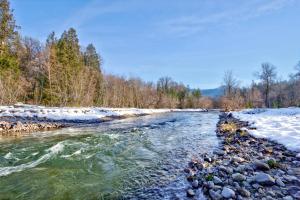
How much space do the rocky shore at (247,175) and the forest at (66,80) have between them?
31902mm

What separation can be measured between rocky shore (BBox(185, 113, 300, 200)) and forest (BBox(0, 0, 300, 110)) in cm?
3190

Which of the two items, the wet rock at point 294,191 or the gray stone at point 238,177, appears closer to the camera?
the wet rock at point 294,191

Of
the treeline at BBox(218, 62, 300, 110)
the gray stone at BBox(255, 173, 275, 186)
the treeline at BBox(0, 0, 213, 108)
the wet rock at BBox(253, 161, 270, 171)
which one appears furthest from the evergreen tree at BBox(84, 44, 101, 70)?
the gray stone at BBox(255, 173, 275, 186)

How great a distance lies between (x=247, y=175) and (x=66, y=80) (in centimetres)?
4121

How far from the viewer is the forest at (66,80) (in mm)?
38438

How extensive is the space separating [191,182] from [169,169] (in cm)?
148

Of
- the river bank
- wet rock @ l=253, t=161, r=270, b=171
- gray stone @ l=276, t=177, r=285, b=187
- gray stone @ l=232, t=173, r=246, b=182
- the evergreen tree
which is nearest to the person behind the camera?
gray stone @ l=276, t=177, r=285, b=187

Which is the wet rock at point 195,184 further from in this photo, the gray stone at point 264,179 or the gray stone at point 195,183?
the gray stone at point 264,179

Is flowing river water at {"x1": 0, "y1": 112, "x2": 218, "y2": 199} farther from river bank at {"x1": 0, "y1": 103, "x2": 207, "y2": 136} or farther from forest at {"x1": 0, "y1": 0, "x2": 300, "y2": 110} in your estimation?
forest at {"x1": 0, "y1": 0, "x2": 300, "y2": 110}

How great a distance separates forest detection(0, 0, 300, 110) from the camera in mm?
38438

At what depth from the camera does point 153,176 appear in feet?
23.9

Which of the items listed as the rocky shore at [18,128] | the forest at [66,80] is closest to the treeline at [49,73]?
the forest at [66,80]

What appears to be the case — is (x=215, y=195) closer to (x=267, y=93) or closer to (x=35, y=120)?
(x=35, y=120)

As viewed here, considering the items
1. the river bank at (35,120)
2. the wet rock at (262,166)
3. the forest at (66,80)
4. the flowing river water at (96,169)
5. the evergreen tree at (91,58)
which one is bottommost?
the flowing river water at (96,169)
